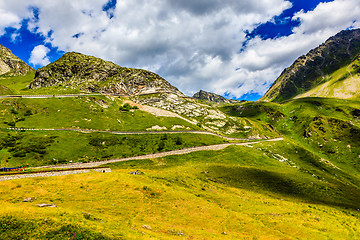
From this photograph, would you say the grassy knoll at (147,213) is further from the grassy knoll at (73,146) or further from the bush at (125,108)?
the bush at (125,108)

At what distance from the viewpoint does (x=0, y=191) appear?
28.2 meters

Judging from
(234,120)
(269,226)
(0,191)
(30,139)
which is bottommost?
(269,226)

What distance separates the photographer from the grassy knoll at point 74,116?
98.2 meters

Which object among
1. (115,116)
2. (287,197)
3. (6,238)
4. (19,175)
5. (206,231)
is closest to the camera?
(6,238)

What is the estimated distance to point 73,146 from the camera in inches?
3125

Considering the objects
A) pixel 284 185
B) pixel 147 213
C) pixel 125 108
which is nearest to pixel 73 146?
pixel 147 213

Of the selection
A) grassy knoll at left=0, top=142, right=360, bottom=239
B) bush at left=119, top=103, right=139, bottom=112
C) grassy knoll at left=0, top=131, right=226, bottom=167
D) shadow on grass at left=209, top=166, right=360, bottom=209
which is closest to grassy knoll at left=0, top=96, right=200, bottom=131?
bush at left=119, top=103, right=139, bottom=112

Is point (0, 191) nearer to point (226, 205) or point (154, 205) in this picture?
point (154, 205)

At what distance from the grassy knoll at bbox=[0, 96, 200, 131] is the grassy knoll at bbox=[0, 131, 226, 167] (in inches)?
627

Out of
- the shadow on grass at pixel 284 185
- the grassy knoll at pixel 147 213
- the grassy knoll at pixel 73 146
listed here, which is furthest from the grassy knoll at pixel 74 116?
the grassy knoll at pixel 147 213

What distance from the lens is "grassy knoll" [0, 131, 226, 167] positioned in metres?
65.2

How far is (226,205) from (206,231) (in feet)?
46.0

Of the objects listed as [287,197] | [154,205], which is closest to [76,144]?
[154,205]

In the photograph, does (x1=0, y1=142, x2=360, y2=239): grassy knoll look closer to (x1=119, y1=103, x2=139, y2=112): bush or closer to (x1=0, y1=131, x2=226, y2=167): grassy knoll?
(x1=0, y1=131, x2=226, y2=167): grassy knoll
